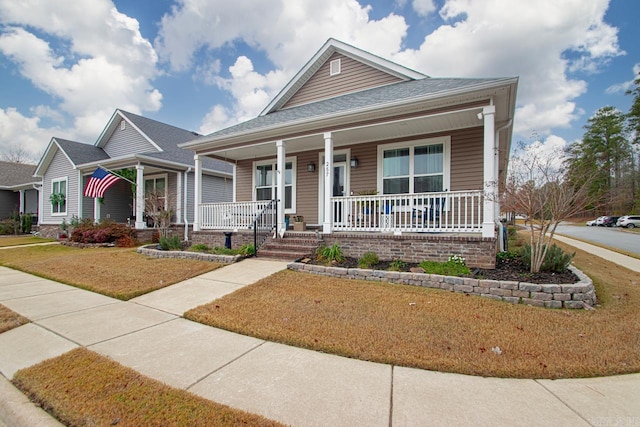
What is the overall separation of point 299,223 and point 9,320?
6791 mm

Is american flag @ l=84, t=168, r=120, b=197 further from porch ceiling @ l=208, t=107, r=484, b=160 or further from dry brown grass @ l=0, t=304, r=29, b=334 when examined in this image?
dry brown grass @ l=0, t=304, r=29, b=334

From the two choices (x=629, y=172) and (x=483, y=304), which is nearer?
(x=483, y=304)

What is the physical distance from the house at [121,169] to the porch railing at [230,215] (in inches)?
153

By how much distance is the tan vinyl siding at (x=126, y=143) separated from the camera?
597 inches

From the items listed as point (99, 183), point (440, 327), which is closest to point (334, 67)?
point (440, 327)

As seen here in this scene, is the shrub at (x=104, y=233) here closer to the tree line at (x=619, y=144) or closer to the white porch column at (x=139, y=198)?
the white porch column at (x=139, y=198)

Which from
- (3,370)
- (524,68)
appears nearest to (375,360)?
(3,370)

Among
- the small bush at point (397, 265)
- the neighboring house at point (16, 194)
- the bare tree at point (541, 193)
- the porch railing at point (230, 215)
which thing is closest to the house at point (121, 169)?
the porch railing at point (230, 215)

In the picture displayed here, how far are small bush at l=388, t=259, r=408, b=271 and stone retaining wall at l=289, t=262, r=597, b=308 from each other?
0.47 metres

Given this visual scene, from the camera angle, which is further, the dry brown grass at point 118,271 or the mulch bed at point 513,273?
the dry brown grass at point 118,271

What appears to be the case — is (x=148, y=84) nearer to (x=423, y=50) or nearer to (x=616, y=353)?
(x=423, y=50)

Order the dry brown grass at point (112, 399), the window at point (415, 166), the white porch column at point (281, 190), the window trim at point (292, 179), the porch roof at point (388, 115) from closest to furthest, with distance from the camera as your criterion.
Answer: the dry brown grass at point (112, 399) → the porch roof at point (388, 115) → the window at point (415, 166) → the white porch column at point (281, 190) → the window trim at point (292, 179)

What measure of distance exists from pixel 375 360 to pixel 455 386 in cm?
71

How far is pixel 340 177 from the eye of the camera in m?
9.70
